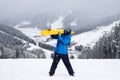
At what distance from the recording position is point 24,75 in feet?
40.8

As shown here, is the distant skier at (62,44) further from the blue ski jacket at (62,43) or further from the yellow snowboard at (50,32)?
the yellow snowboard at (50,32)

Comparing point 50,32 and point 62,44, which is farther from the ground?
point 50,32

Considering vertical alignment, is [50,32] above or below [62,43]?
above

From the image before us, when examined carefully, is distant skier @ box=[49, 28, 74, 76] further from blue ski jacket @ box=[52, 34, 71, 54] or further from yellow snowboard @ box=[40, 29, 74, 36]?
yellow snowboard @ box=[40, 29, 74, 36]

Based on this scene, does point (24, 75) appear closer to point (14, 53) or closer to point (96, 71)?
point (96, 71)

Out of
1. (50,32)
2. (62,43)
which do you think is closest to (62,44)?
(62,43)

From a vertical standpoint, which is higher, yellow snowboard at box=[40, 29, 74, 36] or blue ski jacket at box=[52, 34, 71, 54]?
yellow snowboard at box=[40, 29, 74, 36]

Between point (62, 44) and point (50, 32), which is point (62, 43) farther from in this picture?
point (50, 32)

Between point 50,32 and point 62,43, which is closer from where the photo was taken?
point 50,32

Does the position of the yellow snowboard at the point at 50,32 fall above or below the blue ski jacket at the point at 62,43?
above

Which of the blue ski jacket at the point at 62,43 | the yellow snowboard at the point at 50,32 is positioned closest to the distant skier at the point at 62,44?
the blue ski jacket at the point at 62,43

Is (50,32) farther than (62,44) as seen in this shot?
No

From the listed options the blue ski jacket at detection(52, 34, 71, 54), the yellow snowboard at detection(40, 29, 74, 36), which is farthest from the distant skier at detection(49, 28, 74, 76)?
the yellow snowboard at detection(40, 29, 74, 36)

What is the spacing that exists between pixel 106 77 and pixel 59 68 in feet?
9.98
